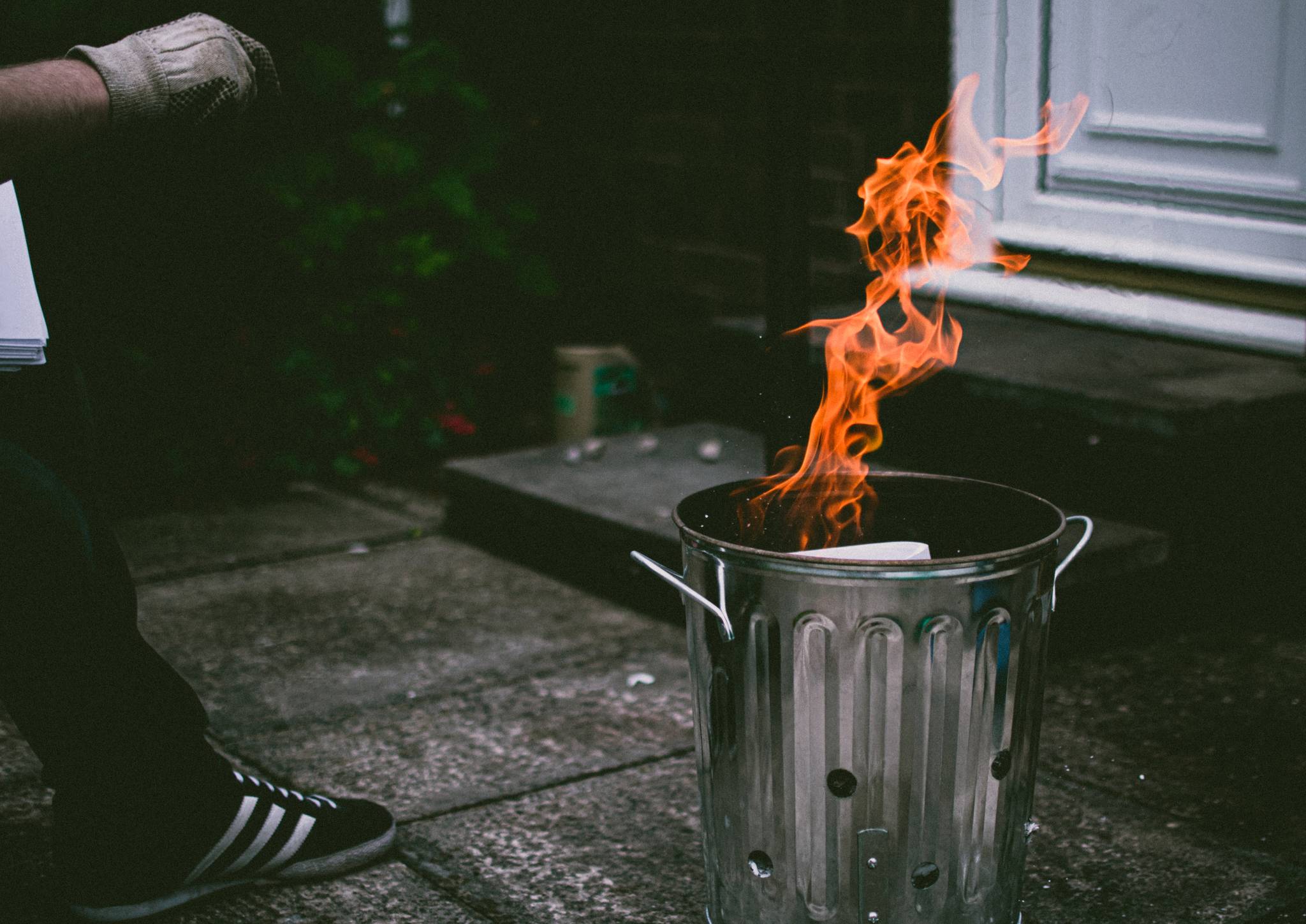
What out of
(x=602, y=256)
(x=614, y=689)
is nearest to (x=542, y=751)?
(x=614, y=689)

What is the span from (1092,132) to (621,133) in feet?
7.22

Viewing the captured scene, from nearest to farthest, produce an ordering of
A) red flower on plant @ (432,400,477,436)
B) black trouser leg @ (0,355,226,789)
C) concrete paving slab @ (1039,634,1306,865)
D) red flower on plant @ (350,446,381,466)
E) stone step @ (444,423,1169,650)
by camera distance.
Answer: black trouser leg @ (0,355,226,789) < concrete paving slab @ (1039,634,1306,865) < stone step @ (444,423,1169,650) < red flower on plant @ (350,446,381,466) < red flower on plant @ (432,400,477,436)

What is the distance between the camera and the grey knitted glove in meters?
2.14

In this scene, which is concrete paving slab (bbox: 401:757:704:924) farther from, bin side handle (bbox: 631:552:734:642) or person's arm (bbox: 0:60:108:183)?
person's arm (bbox: 0:60:108:183)

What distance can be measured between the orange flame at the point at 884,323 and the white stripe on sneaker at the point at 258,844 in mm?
996

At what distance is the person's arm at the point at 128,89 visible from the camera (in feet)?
6.68

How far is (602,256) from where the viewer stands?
6035 millimetres

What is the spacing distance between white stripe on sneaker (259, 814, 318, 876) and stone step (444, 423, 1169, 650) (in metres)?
1.51

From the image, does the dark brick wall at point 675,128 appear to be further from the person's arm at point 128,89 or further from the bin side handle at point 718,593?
the bin side handle at point 718,593

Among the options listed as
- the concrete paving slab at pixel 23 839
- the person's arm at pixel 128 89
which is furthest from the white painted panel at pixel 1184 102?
the concrete paving slab at pixel 23 839

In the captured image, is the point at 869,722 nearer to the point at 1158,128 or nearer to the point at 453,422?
the point at 1158,128

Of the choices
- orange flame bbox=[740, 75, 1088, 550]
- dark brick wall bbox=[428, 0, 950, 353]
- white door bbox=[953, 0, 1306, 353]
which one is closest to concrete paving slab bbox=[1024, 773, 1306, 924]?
orange flame bbox=[740, 75, 1088, 550]

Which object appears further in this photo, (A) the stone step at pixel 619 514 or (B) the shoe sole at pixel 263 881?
(A) the stone step at pixel 619 514

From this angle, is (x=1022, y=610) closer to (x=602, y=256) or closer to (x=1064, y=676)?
(x=1064, y=676)
